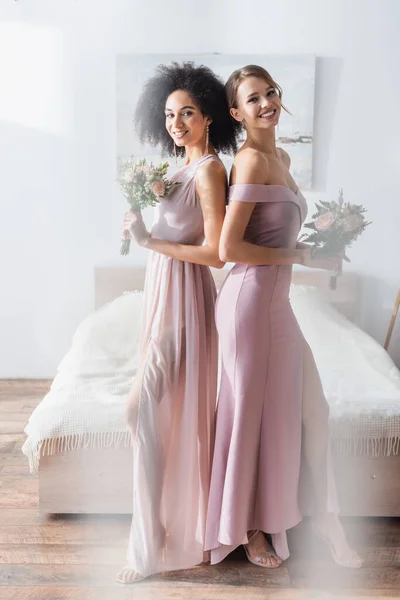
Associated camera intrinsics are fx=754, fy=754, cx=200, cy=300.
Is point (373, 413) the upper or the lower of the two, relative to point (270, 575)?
upper

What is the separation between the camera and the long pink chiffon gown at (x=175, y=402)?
1.08 m

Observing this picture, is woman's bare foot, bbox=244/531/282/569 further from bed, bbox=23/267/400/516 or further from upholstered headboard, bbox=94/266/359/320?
upholstered headboard, bbox=94/266/359/320

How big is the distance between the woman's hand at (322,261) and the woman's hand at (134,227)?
0.72ft

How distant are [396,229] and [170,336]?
358mm

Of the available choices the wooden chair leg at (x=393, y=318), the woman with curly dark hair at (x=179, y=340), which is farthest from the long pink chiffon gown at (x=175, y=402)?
the wooden chair leg at (x=393, y=318)

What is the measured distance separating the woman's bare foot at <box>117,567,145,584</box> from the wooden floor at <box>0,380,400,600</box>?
0.01 m

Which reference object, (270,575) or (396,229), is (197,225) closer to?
(396,229)

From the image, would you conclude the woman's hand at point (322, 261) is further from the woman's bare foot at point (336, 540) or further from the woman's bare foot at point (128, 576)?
the woman's bare foot at point (128, 576)

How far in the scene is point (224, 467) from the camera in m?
1.13

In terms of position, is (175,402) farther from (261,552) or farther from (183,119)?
(183,119)

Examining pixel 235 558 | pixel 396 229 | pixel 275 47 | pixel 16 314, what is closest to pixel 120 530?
pixel 235 558

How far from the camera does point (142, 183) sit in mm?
941

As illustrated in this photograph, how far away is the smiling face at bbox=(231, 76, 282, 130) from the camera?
934 mm

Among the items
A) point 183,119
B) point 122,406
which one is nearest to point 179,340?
point 122,406
